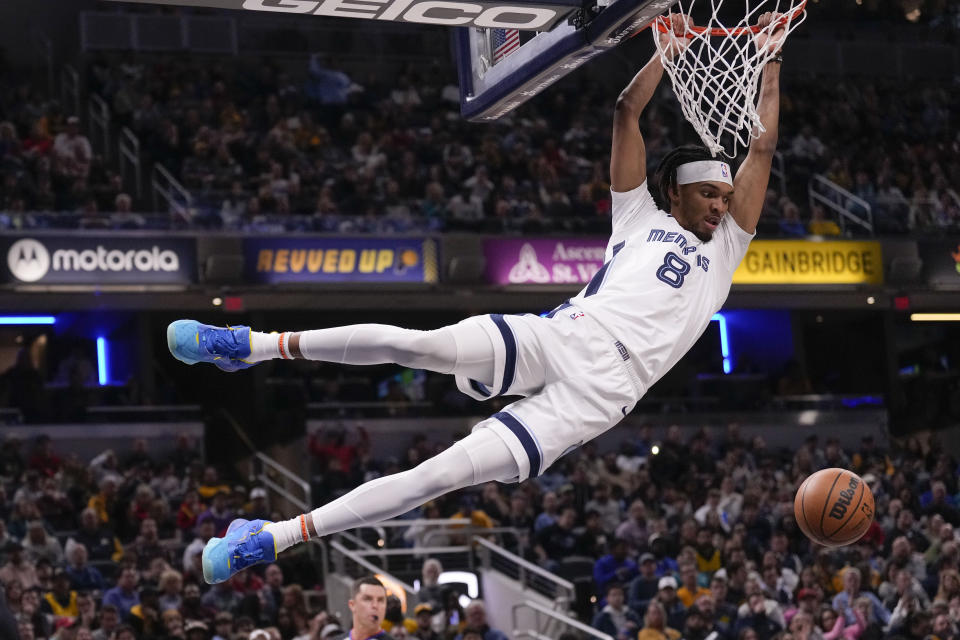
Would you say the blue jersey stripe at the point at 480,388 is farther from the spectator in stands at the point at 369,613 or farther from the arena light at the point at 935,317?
the arena light at the point at 935,317

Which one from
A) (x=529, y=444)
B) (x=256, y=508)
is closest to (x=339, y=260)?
(x=256, y=508)

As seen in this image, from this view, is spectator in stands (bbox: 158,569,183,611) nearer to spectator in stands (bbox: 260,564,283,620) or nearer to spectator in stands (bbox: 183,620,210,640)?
spectator in stands (bbox: 260,564,283,620)

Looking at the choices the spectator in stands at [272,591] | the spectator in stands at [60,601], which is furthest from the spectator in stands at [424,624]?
the spectator in stands at [60,601]

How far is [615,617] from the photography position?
43.8 ft

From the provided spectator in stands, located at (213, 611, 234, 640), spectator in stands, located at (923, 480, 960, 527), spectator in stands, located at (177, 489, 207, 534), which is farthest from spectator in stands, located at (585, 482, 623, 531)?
spectator in stands, located at (213, 611, 234, 640)

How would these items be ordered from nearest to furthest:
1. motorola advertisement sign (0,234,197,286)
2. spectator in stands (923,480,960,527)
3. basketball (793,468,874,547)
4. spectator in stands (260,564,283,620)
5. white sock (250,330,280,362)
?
1. white sock (250,330,280,362)
2. basketball (793,468,874,547)
3. spectator in stands (260,564,283,620)
4. motorola advertisement sign (0,234,197,286)
5. spectator in stands (923,480,960,527)

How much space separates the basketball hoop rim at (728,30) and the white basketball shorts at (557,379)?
5.03 feet

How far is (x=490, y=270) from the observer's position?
18953 millimetres

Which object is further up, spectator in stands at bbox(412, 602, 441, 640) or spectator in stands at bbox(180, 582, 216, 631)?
spectator in stands at bbox(180, 582, 216, 631)

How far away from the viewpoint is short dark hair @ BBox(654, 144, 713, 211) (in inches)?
261

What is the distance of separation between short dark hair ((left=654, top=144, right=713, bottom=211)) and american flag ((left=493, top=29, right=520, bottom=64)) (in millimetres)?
967

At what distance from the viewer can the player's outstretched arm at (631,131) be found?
6613 millimetres

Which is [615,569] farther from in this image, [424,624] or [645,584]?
[424,624]

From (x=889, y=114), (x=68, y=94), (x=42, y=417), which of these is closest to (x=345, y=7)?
(x=42, y=417)
